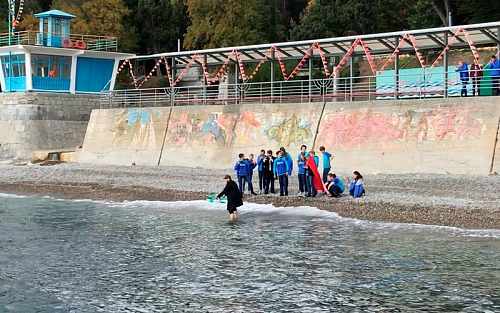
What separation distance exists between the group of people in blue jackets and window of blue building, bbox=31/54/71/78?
22551mm

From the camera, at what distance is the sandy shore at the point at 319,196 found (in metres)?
20.1

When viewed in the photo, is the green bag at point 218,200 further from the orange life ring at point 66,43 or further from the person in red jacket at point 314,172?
the orange life ring at point 66,43

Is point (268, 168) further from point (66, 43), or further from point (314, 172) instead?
point (66, 43)

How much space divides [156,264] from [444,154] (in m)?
15.0

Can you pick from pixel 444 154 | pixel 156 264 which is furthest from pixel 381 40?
pixel 156 264

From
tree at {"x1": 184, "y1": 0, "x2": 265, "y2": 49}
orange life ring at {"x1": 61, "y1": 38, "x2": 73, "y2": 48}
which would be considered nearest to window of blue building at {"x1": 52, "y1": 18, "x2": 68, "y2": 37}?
orange life ring at {"x1": 61, "y1": 38, "x2": 73, "y2": 48}

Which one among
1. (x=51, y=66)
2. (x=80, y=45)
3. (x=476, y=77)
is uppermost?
(x=80, y=45)

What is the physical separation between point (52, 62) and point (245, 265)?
3250cm

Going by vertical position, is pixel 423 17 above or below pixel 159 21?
below

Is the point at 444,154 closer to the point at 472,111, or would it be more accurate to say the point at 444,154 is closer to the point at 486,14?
the point at 472,111

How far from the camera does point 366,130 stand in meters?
29.0

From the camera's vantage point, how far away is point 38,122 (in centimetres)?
4228

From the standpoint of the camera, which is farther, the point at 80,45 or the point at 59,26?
the point at 59,26

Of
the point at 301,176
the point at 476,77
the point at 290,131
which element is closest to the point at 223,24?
the point at 290,131
